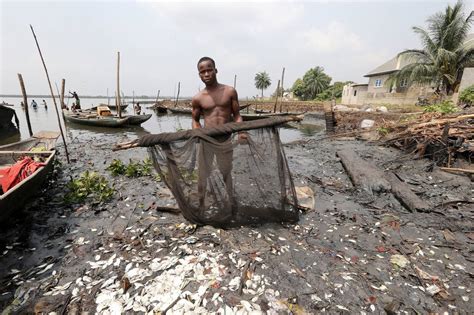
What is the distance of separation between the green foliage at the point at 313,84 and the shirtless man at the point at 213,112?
51723 millimetres

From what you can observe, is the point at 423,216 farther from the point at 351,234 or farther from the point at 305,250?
the point at 305,250

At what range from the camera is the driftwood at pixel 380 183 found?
14.7ft

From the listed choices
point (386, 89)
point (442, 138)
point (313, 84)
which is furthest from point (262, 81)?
point (442, 138)

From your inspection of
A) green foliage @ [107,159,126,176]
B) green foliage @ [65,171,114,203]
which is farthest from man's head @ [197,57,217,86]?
green foliage @ [107,159,126,176]

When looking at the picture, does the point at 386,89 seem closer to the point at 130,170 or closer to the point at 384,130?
the point at 384,130


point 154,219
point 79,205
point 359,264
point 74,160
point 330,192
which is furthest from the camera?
point 74,160

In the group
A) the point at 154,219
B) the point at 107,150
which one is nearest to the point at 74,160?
the point at 107,150

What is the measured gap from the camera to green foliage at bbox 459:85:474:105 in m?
14.0

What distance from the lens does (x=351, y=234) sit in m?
3.74

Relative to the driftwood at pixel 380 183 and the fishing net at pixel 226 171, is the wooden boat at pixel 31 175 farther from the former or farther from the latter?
the driftwood at pixel 380 183

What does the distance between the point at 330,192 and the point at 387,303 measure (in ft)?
10.5

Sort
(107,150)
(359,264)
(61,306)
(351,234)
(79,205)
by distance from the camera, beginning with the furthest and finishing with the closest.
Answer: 1. (107,150)
2. (79,205)
3. (351,234)
4. (359,264)
5. (61,306)

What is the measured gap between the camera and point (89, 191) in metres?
5.09

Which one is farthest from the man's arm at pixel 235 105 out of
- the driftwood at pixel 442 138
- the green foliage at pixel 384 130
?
the green foliage at pixel 384 130
